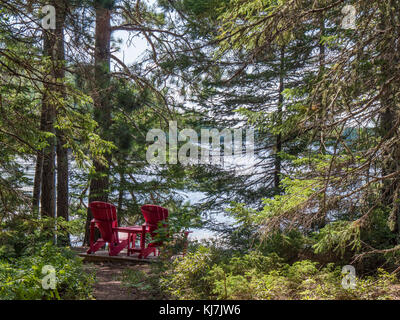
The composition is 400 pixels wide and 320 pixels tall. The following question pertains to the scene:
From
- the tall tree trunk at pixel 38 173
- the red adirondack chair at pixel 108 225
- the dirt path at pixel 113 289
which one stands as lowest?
the dirt path at pixel 113 289

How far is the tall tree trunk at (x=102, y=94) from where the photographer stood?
8.77 m

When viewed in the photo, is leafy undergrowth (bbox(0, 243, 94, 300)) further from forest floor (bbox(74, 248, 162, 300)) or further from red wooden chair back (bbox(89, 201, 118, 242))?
red wooden chair back (bbox(89, 201, 118, 242))

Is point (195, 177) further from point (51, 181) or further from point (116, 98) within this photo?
point (51, 181)

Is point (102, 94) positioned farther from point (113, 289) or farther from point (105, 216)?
point (113, 289)

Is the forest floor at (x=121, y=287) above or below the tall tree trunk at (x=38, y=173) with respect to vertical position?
below

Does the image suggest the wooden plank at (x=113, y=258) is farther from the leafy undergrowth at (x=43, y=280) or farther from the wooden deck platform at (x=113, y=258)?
the leafy undergrowth at (x=43, y=280)

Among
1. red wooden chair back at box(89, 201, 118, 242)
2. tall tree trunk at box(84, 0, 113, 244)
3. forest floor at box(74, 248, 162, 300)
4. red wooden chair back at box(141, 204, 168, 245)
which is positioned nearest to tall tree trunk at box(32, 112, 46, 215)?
tall tree trunk at box(84, 0, 113, 244)

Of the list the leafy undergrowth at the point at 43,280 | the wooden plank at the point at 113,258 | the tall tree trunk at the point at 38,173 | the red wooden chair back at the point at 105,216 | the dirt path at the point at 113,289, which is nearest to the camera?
the leafy undergrowth at the point at 43,280

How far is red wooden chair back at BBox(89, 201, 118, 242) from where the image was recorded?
7492 millimetres

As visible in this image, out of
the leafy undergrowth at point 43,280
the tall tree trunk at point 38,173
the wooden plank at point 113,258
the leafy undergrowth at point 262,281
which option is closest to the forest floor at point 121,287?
the leafy undergrowth at point 262,281

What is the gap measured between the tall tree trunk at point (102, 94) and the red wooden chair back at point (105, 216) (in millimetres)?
1493

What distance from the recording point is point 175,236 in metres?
6.41

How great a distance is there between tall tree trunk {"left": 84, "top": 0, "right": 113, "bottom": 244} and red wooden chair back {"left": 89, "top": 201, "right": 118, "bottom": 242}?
149 cm

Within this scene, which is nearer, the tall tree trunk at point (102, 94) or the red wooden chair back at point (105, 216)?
the red wooden chair back at point (105, 216)
